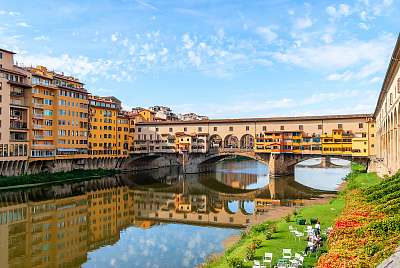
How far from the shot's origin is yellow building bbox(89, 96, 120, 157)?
73.4 m

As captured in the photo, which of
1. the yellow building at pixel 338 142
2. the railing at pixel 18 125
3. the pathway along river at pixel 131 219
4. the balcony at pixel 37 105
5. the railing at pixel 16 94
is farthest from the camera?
the yellow building at pixel 338 142

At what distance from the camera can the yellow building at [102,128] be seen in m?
73.4

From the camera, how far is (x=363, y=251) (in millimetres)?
12469

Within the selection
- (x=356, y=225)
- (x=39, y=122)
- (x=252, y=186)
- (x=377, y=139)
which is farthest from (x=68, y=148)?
(x=356, y=225)

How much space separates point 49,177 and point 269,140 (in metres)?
39.5

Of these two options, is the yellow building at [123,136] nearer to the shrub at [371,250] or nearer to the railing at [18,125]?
the railing at [18,125]

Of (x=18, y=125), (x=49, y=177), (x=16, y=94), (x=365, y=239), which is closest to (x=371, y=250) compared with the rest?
(x=365, y=239)

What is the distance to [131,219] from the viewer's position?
35969 mm

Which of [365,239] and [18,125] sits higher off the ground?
[18,125]

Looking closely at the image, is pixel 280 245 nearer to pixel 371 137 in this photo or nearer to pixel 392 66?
pixel 392 66

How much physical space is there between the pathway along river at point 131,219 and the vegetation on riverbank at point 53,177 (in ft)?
8.30

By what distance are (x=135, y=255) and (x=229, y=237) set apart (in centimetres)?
791

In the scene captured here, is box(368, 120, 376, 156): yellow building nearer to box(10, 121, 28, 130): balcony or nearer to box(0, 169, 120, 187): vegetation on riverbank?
box(0, 169, 120, 187): vegetation on riverbank

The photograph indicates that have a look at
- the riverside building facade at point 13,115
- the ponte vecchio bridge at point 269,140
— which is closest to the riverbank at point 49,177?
the riverside building facade at point 13,115
